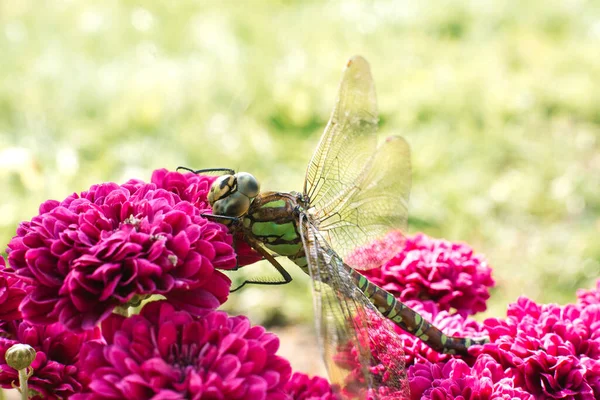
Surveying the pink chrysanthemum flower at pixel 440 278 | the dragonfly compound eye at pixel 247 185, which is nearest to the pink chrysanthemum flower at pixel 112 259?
the dragonfly compound eye at pixel 247 185

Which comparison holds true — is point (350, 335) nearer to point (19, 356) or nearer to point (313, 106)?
point (19, 356)

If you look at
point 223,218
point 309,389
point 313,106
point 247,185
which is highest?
point 313,106

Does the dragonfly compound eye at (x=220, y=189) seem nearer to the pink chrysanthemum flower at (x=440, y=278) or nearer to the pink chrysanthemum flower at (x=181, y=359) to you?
the pink chrysanthemum flower at (x=181, y=359)

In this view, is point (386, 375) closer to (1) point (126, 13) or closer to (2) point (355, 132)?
(2) point (355, 132)

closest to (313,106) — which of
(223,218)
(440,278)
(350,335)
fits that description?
(440,278)

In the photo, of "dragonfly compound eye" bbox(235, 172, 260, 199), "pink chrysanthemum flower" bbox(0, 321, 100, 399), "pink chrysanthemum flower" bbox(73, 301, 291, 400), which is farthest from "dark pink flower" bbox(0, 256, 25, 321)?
"dragonfly compound eye" bbox(235, 172, 260, 199)

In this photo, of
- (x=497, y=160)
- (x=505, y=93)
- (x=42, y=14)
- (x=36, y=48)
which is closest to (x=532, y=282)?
(x=497, y=160)
